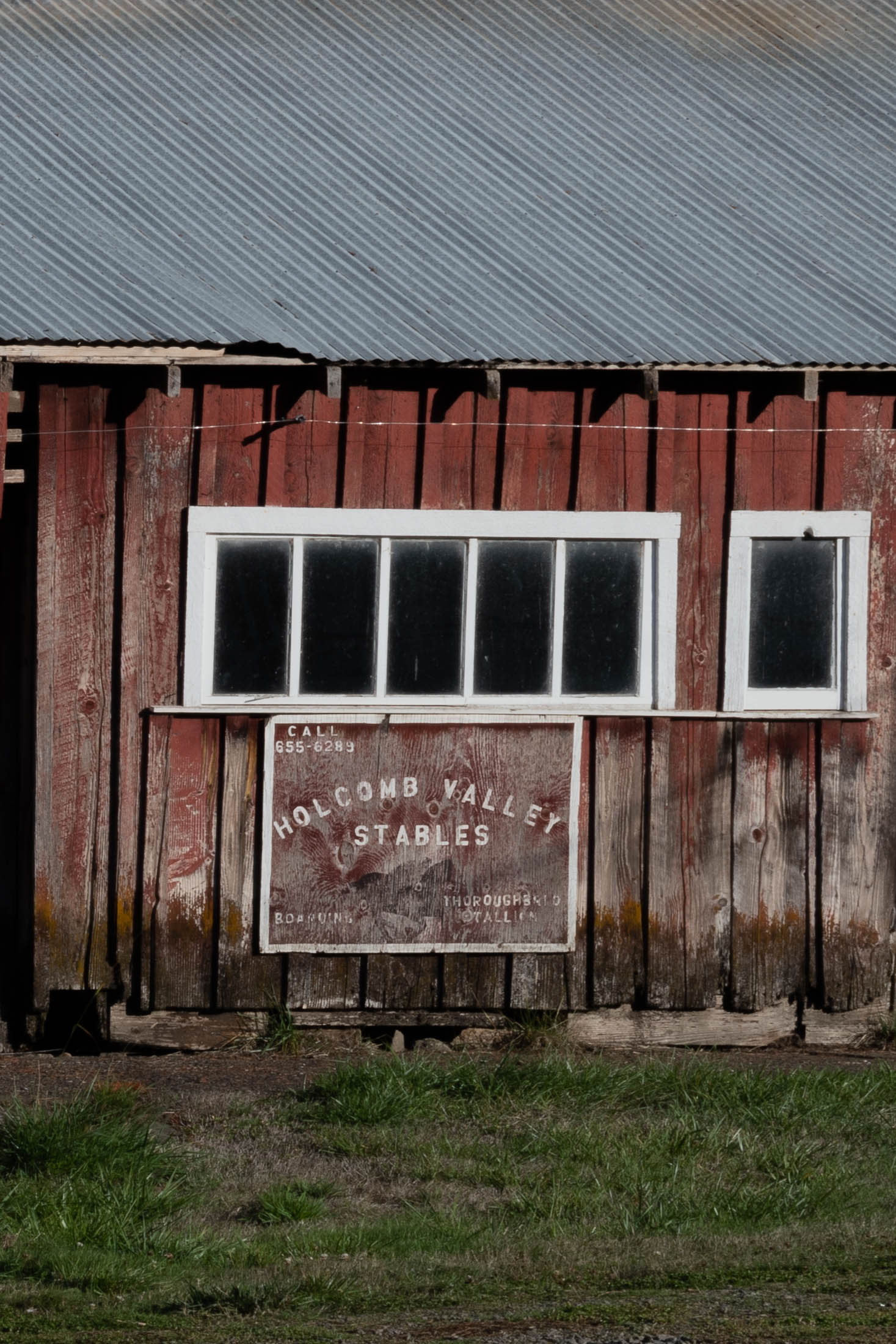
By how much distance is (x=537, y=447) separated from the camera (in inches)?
316

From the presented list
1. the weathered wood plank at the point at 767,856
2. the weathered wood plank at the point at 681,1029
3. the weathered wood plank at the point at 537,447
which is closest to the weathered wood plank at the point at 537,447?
the weathered wood plank at the point at 537,447

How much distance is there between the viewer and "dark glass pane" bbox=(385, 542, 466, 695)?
26.2ft

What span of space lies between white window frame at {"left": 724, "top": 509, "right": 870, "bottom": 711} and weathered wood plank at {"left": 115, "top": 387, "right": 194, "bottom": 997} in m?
2.62

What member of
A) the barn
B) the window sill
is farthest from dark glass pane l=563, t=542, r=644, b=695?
the window sill

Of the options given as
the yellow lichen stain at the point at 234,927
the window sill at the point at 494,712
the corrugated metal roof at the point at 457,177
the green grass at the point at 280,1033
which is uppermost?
the corrugated metal roof at the point at 457,177

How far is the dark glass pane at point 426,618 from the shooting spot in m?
7.98

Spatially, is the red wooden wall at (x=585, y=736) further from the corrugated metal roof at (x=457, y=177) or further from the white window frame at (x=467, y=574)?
the corrugated metal roof at (x=457, y=177)

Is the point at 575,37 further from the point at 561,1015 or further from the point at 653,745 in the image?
the point at 561,1015

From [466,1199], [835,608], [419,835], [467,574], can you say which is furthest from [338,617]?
[466,1199]

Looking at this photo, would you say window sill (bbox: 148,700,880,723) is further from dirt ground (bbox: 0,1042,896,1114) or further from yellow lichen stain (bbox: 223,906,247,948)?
dirt ground (bbox: 0,1042,896,1114)

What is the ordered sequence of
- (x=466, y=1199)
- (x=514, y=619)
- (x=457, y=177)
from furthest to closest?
(x=457, y=177) → (x=514, y=619) → (x=466, y=1199)

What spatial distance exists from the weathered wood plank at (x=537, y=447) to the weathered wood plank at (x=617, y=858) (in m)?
0.32

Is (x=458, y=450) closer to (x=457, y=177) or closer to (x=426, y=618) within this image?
(x=426, y=618)

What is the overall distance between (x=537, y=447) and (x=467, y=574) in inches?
27.1
